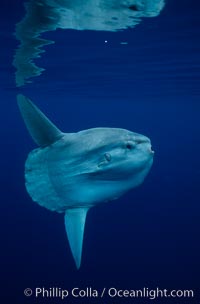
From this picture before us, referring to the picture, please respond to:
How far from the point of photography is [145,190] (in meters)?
33.8

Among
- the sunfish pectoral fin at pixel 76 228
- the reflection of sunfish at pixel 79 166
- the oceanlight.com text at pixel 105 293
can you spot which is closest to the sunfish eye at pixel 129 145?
the reflection of sunfish at pixel 79 166

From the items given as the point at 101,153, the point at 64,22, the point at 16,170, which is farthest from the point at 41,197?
the point at 16,170

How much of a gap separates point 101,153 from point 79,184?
1.76ft

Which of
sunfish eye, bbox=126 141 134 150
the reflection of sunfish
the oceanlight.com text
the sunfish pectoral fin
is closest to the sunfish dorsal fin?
the reflection of sunfish

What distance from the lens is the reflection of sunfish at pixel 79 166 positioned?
14.3 feet

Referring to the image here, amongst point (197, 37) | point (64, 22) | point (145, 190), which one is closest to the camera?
point (64, 22)

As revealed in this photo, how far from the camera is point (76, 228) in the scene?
5.58 m

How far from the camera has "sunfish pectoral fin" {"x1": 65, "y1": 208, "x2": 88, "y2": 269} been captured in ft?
17.8

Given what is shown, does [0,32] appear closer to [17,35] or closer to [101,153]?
[17,35]

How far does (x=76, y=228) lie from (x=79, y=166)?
1203 mm

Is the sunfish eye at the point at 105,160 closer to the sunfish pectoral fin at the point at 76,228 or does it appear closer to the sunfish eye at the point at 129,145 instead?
the sunfish eye at the point at 129,145

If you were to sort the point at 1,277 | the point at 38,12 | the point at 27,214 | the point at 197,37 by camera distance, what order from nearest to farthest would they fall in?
the point at 38,12
the point at 197,37
the point at 1,277
the point at 27,214

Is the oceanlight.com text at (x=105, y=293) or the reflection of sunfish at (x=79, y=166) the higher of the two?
the reflection of sunfish at (x=79, y=166)

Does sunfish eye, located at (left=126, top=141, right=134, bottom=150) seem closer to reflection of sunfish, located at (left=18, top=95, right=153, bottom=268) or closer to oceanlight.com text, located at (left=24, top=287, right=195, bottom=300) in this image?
reflection of sunfish, located at (left=18, top=95, right=153, bottom=268)
